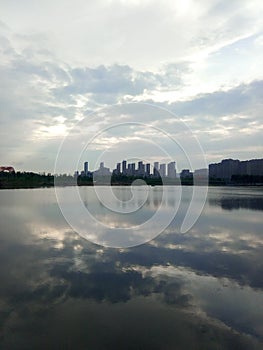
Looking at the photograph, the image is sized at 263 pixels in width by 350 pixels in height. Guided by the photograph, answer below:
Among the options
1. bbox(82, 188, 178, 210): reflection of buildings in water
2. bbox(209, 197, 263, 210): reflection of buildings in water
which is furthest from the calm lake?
bbox(209, 197, 263, 210): reflection of buildings in water

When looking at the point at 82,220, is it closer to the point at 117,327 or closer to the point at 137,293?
the point at 137,293

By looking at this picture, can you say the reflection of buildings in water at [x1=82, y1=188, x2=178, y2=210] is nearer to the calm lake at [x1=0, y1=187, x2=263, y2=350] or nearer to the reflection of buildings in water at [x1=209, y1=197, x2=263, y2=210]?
the reflection of buildings in water at [x1=209, y1=197, x2=263, y2=210]

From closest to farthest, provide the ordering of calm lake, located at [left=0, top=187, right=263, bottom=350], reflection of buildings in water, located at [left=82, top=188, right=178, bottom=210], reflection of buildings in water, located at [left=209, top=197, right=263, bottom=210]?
1. calm lake, located at [left=0, top=187, right=263, bottom=350]
2. reflection of buildings in water, located at [left=82, top=188, right=178, bottom=210]
3. reflection of buildings in water, located at [left=209, top=197, right=263, bottom=210]

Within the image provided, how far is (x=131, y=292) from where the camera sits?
571 centimetres

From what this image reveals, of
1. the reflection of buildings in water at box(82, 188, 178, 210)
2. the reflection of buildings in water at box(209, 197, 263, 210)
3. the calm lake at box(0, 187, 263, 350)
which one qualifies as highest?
the reflection of buildings in water at box(82, 188, 178, 210)

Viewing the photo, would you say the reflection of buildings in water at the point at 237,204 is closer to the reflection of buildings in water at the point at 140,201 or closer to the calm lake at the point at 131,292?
the reflection of buildings in water at the point at 140,201

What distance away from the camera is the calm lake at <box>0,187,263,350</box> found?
4.19 meters

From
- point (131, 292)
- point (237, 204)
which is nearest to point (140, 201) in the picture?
point (237, 204)

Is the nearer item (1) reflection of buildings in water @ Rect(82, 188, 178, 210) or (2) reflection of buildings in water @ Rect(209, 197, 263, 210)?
(1) reflection of buildings in water @ Rect(82, 188, 178, 210)

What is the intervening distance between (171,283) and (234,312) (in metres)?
1.52

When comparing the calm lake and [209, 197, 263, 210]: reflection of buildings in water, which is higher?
[209, 197, 263, 210]: reflection of buildings in water

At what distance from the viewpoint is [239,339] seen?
4.17 meters

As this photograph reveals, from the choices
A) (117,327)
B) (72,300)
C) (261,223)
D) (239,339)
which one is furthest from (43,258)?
(261,223)

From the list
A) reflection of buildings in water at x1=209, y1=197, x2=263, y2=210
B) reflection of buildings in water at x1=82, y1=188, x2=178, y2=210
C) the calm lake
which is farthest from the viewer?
reflection of buildings in water at x1=209, y1=197, x2=263, y2=210
